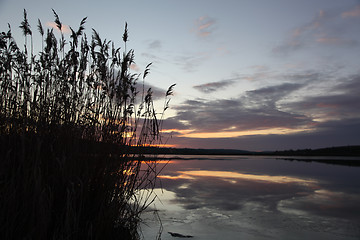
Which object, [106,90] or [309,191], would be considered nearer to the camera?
[106,90]

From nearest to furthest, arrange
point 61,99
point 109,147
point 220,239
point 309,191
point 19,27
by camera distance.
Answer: point 109,147, point 61,99, point 220,239, point 19,27, point 309,191

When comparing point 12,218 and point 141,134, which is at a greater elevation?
point 141,134

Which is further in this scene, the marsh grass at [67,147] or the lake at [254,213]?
the lake at [254,213]

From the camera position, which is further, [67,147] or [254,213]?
[254,213]

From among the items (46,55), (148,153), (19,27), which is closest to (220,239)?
(148,153)

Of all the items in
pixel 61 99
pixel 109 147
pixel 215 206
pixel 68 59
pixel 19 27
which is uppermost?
pixel 19 27

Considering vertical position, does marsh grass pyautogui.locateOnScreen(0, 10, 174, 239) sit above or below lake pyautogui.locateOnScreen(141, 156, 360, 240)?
above

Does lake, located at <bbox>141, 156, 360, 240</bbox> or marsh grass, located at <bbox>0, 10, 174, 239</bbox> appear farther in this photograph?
lake, located at <bbox>141, 156, 360, 240</bbox>

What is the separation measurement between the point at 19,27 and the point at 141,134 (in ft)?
7.06

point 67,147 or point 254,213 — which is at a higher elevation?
point 67,147

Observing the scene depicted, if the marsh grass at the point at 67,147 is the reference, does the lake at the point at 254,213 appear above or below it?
below

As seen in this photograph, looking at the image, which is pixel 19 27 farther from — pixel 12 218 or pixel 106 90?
pixel 12 218

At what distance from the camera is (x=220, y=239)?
123 inches

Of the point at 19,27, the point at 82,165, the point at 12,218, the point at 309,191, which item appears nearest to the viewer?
the point at 12,218
